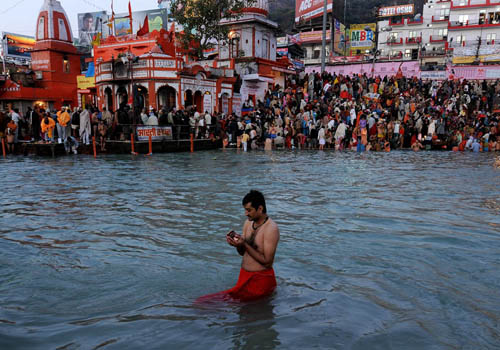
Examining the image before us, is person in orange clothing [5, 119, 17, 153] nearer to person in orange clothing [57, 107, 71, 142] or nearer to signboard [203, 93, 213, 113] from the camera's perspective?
person in orange clothing [57, 107, 71, 142]

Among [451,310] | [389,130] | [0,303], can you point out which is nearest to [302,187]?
[451,310]

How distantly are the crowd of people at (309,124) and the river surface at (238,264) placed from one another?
895 cm

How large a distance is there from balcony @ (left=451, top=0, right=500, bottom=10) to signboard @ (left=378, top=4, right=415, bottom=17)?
13.1 m

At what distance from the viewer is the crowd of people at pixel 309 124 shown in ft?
66.9

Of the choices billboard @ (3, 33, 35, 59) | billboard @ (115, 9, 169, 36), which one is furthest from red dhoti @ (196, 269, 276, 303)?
billboard @ (115, 9, 169, 36)

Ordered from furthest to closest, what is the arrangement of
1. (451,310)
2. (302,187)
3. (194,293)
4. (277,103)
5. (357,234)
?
(277,103) < (302,187) < (357,234) < (194,293) < (451,310)

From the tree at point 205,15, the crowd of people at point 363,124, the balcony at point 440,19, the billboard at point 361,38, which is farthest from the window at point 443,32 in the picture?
the tree at point 205,15

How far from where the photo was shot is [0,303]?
4777mm

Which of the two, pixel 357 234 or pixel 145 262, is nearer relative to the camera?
pixel 145 262

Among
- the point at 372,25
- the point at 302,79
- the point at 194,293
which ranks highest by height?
the point at 372,25

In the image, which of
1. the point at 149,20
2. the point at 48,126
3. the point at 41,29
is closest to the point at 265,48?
the point at 41,29

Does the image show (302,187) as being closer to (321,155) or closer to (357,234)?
(357,234)

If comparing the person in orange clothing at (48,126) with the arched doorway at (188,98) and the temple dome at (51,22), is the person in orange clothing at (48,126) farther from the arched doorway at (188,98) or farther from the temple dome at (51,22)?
the temple dome at (51,22)

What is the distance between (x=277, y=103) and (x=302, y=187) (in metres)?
17.1
